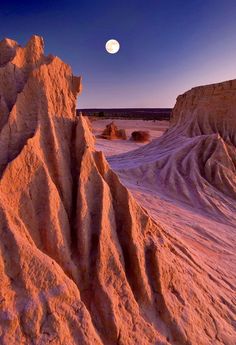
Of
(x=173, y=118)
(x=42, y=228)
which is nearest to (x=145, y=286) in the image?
(x=42, y=228)

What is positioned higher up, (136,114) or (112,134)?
(112,134)

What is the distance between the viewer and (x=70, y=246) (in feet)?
9.39

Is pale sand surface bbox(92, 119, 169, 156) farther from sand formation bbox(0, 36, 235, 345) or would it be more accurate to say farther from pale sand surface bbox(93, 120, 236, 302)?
sand formation bbox(0, 36, 235, 345)

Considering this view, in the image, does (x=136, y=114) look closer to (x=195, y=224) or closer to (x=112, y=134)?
(x=112, y=134)

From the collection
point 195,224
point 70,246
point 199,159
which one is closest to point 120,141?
point 199,159

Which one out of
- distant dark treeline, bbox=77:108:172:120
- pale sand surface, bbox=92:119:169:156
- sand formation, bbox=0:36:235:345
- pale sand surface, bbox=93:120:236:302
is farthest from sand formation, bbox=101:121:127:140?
sand formation, bbox=0:36:235:345

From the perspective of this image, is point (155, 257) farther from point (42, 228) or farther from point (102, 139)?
point (102, 139)

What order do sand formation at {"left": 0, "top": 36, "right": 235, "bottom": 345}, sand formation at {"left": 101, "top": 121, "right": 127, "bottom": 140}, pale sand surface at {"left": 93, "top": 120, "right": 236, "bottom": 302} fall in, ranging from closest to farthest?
sand formation at {"left": 0, "top": 36, "right": 235, "bottom": 345}, pale sand surface at {"left": 93, "top": 120, "right": 236, "bottom": 302}, sand formation at {"left": 101, "top": 121, "right": 127, "bottom": 140}

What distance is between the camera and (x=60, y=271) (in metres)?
2.52

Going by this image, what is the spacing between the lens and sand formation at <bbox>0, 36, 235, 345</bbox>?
2.33 m

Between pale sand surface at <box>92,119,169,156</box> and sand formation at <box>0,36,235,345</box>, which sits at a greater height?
sand formation at <box>0,36,235,345</box>

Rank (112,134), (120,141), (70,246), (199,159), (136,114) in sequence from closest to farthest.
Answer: (70,246) → (199,159) → (120,141) → (112,134) → (136,114)

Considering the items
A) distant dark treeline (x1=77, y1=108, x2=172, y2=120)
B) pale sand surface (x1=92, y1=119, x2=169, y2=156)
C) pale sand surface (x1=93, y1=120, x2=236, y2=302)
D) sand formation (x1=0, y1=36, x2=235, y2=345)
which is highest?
sand formation (x1=0, y1=36, x2=235, y2=345)

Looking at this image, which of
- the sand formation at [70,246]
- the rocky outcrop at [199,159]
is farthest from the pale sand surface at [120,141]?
the sand formation at [70,246]
